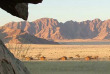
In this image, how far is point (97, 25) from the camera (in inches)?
7598

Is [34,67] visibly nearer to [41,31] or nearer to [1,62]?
[1,62]

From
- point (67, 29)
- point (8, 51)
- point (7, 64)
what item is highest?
point (8, 51)

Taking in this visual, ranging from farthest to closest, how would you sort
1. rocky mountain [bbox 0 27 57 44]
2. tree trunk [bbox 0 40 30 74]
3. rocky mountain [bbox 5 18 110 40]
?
1. rocky mountain [bbox 5 18 110 40]
2. rocky mountain [bbox 0 27 57 44]
3. tree trunk [bbox 0 40 30 74]

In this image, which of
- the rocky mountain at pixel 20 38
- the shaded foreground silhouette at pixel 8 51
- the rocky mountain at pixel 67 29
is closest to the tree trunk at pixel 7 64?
the shaded foreground silhouette at pixel 8 51

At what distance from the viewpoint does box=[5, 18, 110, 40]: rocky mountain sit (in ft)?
565

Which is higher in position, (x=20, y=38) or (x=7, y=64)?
(x=7, y=64)

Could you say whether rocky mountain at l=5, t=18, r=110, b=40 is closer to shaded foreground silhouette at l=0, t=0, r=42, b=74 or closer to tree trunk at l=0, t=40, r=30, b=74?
shaded foreground silhouette at l=0, t=0, r=42, b=74

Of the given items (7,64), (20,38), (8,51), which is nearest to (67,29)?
(20,38)

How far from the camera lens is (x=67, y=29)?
602 ft

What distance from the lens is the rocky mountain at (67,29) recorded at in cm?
17225

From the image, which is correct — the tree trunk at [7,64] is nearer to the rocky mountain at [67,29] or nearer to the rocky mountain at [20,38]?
the rocky mountain at [20,38]

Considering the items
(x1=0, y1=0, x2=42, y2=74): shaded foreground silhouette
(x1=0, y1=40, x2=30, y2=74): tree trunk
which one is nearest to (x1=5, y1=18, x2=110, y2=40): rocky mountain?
(x1=0, y1=0, x2=42, y2=74): shaded foreground silhouette

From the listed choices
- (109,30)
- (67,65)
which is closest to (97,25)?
(109,30)

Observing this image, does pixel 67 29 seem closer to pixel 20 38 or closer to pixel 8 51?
pixel 20 38
